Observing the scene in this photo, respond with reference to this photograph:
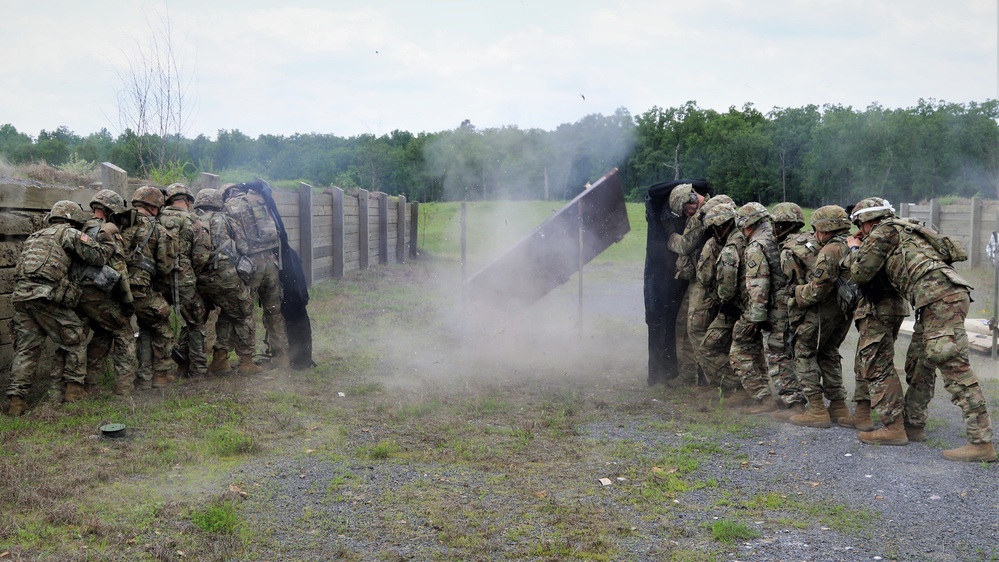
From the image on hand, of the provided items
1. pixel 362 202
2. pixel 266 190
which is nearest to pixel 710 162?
pixel 362 202

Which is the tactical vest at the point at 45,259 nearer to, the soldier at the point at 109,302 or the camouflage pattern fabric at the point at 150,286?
the soldier at the point at 109,302

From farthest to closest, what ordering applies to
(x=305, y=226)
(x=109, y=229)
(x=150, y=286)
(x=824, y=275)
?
(x=305, y=226) < (x=150, y=286) < (x=109, y=229) < (x=824, y=275)

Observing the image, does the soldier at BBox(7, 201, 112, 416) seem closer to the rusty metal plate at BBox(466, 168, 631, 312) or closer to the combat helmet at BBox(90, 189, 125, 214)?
the combat helmet at BBox(90, 189, 125, 214)

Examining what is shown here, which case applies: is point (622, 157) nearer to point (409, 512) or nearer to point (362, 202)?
point (362, 202)

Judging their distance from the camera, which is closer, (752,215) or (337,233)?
(752,215)

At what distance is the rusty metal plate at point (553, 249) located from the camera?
9.70 metres

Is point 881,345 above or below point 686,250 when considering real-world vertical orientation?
below

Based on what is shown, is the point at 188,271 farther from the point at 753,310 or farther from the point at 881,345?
the point at 881,345

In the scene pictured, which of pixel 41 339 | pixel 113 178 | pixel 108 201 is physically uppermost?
pixel 113 178

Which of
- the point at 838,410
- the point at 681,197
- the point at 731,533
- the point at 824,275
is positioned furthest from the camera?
the point at 681,197

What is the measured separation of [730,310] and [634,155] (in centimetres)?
1047

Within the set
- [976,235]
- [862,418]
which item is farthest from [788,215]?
[976,235]

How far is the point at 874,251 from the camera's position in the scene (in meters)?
5.70

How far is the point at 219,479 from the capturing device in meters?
4.93
